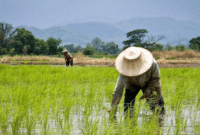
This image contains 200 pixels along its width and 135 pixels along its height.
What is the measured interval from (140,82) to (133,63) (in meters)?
0.31

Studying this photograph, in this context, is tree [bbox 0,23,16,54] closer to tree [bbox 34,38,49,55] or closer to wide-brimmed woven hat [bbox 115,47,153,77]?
tree [bbox 34,38,49,55]

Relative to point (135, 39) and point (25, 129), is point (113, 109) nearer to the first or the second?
point (25, 129)

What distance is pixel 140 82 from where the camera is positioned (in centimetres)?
231

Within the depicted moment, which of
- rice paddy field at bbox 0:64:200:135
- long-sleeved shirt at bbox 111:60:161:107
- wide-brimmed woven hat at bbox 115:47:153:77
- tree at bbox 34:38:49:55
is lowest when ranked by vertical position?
rice paddy field at bbox 0:64:200:135

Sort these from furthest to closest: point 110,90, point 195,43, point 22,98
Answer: point 195,43 → point 110,90 → point 22,98

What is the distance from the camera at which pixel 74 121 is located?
2.48 metres

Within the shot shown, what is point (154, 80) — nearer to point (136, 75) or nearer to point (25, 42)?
point (136, 75)

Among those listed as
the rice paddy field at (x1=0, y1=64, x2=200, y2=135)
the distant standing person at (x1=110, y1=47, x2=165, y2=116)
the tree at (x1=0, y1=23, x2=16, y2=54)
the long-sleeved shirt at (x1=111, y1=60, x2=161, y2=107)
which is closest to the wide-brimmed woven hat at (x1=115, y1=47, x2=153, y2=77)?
the distant standing person at (x1=110, y1=47, x2=165, y2=116)

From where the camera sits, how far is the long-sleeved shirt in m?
2.26

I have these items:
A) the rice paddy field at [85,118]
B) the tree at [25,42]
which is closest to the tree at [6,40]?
the tree at [25,42]

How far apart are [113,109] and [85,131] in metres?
0.36

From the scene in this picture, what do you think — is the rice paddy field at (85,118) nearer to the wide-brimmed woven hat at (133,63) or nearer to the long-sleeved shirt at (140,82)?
the long-sleeved shirt at (140,82)

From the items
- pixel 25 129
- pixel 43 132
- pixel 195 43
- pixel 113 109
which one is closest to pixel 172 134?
pixel 113 109

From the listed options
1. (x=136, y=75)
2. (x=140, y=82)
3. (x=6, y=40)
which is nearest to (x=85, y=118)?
(x=140, y=82)
